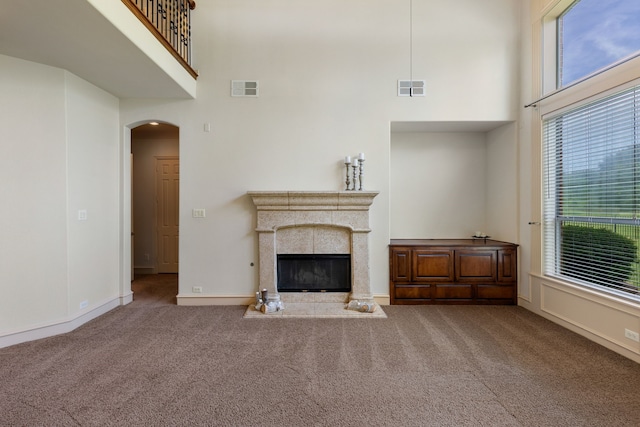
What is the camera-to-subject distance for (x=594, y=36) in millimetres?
3092

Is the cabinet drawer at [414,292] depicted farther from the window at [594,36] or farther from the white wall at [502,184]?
the window at [594,36]

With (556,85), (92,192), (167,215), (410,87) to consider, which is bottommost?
(167,215)

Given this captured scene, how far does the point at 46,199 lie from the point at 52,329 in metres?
1.33

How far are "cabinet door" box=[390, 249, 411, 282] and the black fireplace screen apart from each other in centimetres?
61

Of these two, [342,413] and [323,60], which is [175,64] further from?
[342,413]

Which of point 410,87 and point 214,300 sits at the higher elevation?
point 410,87

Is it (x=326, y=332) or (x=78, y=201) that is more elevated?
(x=78, y=201)

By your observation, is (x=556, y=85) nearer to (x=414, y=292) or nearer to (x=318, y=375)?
(x=414, y=292)

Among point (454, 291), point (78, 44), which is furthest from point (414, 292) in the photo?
point (78, 44)

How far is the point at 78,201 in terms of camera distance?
334 centimetres

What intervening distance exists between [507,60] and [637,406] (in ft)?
12.8

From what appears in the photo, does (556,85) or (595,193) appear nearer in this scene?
(595,193)

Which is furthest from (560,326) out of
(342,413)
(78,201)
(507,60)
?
(78,201)

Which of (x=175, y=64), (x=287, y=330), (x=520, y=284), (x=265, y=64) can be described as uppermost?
(x=265, y=64)
